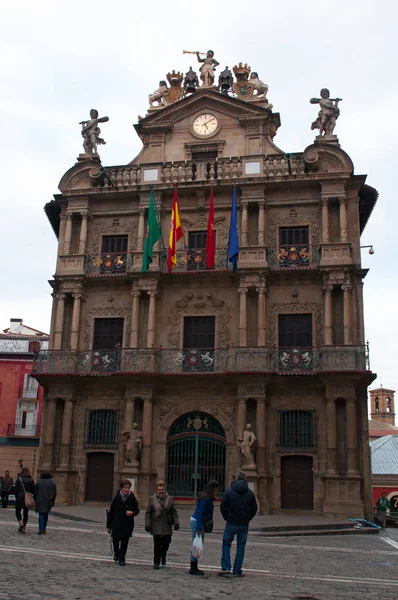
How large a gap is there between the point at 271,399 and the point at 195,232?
24.7ft

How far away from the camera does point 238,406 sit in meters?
25.0

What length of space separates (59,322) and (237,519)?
18.7 metres

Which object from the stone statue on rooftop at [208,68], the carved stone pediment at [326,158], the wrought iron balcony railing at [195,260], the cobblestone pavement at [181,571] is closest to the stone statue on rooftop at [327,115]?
the carved stone pediment at [326,158]

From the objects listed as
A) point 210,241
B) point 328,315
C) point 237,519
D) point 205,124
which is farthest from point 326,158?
point 237,519

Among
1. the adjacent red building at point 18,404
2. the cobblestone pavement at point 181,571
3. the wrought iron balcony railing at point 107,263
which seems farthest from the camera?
the adjacent red building at point 18,404

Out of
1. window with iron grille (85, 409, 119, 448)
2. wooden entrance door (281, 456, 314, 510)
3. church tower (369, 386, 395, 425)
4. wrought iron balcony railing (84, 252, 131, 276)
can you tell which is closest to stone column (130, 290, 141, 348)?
wrought iron balcony railing (84, 252, 131, 276)

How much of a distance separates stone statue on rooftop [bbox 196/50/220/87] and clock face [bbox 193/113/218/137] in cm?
161

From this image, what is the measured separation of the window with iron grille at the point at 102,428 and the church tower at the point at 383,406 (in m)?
75.9

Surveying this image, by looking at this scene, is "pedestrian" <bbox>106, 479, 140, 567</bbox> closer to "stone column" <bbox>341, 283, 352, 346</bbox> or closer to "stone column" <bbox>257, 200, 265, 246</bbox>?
"stone column" <bbox>341, 283, 352, 346</bbox>

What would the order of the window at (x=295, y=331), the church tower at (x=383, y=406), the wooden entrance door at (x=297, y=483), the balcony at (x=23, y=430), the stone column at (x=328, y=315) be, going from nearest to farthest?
1. the wooden entrance door at (x=297, y=483)
2. the stone column at (x=328, y=315)
3. the window at (x=295, y=331)
4. the balcony at (x=23, y=430)
5. the church tower at (x=383, y=406)

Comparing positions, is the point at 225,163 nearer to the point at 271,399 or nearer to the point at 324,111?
the point at 324,111

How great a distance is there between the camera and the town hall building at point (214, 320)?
24.8m

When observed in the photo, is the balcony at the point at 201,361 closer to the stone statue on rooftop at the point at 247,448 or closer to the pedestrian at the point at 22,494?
the stone statue on rooftop at the point at 247,448

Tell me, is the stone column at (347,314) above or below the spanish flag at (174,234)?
below
